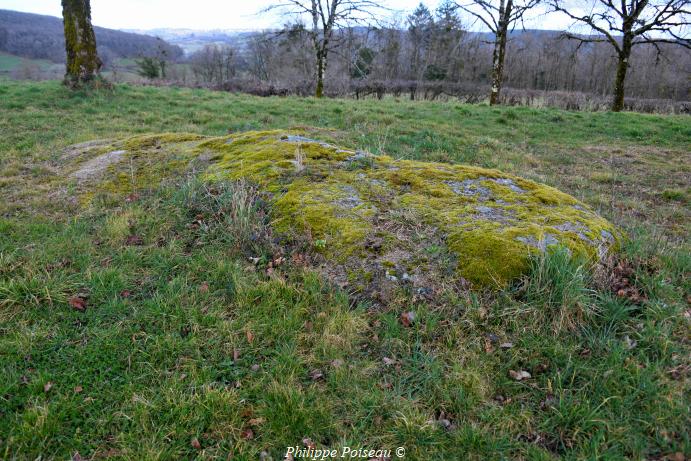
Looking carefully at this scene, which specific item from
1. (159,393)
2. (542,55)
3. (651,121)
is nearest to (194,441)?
(159,393)

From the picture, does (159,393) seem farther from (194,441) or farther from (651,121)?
(651,121)

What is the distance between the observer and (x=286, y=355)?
2.70 m

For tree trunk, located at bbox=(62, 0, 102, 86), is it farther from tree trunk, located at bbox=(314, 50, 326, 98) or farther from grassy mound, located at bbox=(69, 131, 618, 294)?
tree trunk, located at bbox=(314, 50, 326, 98)

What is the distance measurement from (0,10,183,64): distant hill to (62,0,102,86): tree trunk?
204ft

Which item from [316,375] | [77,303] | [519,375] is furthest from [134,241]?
[519,375]

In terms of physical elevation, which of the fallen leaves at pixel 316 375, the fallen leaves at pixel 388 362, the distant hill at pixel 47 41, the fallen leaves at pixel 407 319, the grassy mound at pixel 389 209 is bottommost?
the fallen leaves at pixel 316 375

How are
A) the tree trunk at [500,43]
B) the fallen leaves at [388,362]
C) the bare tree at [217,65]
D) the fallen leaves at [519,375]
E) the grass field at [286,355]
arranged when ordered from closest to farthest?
1. the grass field at [286,355]
2. the fallen leaves at [519,375]
3. the fallen leaves at [388,362]
4. the tree trunk at [500,43]
5. the bare tree at [217,65]

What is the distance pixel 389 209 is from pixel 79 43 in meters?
12.8

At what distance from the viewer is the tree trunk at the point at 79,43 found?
11539 mm

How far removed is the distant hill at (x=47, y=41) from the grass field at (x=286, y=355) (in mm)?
73957

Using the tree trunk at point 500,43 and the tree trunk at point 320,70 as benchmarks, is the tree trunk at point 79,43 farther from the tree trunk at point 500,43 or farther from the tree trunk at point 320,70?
the tree trunk at point 500,43

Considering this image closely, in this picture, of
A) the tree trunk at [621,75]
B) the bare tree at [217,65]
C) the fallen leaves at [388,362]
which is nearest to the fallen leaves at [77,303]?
the fallen leaves at [388,362]

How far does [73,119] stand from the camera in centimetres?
968

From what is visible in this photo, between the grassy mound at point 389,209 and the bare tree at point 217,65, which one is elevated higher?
the bare tree at point 217,65
